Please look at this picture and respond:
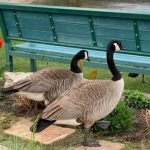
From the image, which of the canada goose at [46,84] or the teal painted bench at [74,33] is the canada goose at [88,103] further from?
the teal painted bench at [74,33]

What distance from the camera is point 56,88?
6.10 metres

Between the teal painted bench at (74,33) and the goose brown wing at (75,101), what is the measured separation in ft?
5.35

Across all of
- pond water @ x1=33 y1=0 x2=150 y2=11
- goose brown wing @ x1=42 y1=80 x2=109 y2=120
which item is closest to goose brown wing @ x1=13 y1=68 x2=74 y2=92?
goose brown wing @ x1=42 y1=80 x2=109 y2=120

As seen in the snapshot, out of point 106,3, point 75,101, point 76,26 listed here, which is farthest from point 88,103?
point 106,3

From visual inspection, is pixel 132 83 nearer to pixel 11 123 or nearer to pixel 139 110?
pixel 139 110

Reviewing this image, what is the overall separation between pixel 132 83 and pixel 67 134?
316 cm

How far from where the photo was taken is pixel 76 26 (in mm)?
7660

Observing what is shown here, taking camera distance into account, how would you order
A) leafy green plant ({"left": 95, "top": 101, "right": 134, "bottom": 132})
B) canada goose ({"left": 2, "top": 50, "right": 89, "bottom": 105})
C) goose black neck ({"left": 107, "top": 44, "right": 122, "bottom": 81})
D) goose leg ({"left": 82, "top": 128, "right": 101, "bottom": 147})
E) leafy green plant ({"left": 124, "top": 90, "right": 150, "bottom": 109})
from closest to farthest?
goose leg ({"left": 82, "top": 128, "right": 101, "bottom": 147}) < goose black neck ({"left": 107, "top": 44, "right": 122, "bottom": 81}) < leafy green plant ({"left": 95, "top": 101, "right": 134, "bottom": 132}) < canada goose ({"left": 2, "top": 50, "right": 89, "bottom": 105}) < leafy green plant ({"left": 124, "top": 90, "right": 150, "bottom": 109})

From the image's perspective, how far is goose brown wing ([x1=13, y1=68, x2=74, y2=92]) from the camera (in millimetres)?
6020

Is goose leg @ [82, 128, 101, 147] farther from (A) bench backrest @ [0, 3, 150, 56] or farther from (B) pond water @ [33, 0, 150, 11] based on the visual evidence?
(B) pond water @ [33, 0, 150, 11]

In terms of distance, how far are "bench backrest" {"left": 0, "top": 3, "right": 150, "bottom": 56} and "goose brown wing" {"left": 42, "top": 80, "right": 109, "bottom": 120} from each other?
64.2 inches

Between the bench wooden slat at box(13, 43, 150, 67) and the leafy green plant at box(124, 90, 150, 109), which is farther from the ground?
the bench wooden slat at box(13, 43, 150, 67)

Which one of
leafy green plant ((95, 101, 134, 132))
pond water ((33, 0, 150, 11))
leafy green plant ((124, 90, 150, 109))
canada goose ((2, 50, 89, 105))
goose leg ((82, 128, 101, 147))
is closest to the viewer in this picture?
goose leg ((82, 128, 101, 147))

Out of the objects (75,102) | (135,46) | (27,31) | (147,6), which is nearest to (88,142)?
(75,102)
